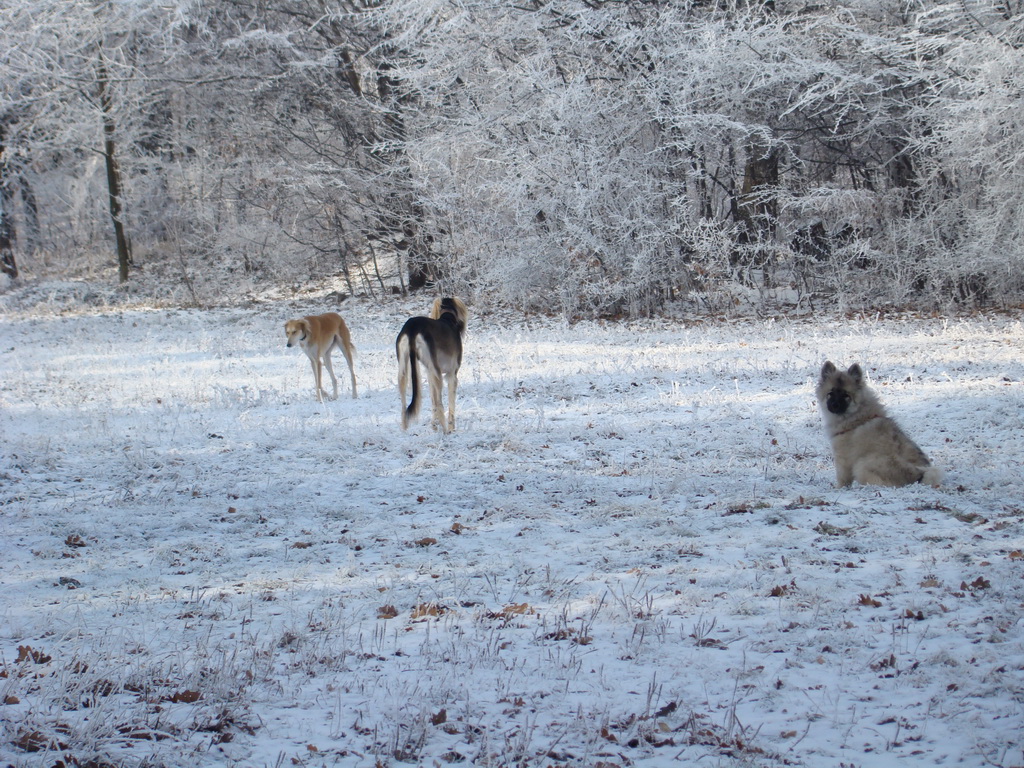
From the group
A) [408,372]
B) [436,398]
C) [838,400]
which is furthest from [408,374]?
[838,400]

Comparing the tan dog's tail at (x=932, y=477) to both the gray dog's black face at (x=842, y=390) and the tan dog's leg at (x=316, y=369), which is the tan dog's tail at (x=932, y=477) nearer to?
the gray dog's black face at (x=842, y=390)

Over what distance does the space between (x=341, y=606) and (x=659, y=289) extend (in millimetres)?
17273

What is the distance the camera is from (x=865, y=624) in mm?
4105

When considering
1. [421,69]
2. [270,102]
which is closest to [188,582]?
[421,69]

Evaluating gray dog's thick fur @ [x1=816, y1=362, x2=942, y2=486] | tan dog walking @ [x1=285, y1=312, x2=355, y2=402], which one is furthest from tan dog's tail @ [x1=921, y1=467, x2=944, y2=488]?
tan dog walking @ [x1=285, y1=312, x2=355, y2=402]

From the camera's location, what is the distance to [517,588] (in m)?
4.83

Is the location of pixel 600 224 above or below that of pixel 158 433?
above

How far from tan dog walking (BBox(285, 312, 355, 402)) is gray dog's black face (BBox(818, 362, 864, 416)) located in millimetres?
7230

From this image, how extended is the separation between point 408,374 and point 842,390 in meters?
4.65

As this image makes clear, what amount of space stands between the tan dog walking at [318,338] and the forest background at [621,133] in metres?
8.68

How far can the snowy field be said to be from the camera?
3273 millimetres

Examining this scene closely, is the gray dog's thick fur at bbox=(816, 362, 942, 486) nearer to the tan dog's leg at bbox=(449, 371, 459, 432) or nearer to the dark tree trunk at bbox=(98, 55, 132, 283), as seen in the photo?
the tan dog's leg at bbox=(449, 371, 459, 432)

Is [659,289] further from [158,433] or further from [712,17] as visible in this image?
[158,433]

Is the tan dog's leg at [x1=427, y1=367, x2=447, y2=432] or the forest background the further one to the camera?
the forest background
